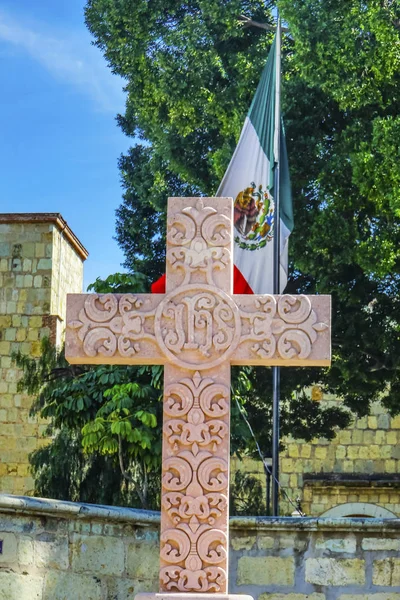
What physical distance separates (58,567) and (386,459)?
1444cm

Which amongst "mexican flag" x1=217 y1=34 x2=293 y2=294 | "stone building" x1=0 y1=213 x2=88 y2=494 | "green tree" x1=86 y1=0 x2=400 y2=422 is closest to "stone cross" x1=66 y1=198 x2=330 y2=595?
"mexican flag" x1=217 y1=34 x2=293 y2=294

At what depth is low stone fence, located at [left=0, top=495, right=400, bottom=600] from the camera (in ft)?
24.0

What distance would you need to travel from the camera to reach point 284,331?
5359mm

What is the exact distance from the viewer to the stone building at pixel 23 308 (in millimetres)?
15766

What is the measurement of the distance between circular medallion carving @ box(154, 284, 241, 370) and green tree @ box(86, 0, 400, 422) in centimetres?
713

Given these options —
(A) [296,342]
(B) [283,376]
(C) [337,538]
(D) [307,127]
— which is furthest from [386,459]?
(A) [296,342]

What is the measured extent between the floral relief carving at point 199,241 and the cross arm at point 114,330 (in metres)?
0.21

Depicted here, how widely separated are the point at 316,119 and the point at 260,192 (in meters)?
2.82

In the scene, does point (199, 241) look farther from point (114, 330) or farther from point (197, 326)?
point (114, 330)

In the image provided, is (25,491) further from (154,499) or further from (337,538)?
(337,538)

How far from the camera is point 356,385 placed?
563 inches

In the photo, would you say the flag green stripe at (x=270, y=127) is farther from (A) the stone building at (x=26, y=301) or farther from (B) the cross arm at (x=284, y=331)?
(B) the cross arm at (x=284, y=331)

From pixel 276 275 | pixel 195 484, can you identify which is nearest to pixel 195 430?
pixel 195 484

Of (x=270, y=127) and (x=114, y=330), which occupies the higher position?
(x=270, y=127)
